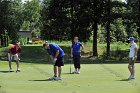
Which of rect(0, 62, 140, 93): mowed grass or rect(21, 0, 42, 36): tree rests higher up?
rect(21, 0, 42, 36): tree

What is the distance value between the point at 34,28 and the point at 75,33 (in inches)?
2984

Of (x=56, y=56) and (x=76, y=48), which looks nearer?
(x=56, y=56)

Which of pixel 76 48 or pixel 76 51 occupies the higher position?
pixel 76 48

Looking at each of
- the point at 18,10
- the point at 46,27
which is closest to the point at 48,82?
the point at 46,27

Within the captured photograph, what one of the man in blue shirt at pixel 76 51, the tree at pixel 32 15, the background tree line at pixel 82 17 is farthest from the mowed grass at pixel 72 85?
the tree at pixel 32 15

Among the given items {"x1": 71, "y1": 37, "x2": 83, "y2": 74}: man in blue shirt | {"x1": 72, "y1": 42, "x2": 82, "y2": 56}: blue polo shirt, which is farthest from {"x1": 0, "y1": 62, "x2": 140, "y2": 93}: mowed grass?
{"x1": 72, "y1": 42, "x2": 82, "y2": 56}: blue polo shirt

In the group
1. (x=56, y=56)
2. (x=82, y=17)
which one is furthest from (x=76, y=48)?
(x=82, y=17)

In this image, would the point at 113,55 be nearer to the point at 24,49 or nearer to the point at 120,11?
the point at 120,11

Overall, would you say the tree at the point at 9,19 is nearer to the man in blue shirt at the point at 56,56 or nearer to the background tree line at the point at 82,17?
the background tree line at the point at 82,17

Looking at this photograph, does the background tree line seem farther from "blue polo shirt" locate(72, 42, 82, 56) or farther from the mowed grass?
the mowed grass

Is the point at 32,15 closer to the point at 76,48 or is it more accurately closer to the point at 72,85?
the point at 76,48

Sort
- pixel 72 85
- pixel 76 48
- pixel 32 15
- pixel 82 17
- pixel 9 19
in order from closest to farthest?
pixel 72 85 → pixel 76 48 → pixel 82 17 → pixel 9 19 → pixel 32 15

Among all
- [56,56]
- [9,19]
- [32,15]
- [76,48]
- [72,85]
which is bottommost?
[72,85]

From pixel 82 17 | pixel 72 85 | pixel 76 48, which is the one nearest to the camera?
pixel 72 85
